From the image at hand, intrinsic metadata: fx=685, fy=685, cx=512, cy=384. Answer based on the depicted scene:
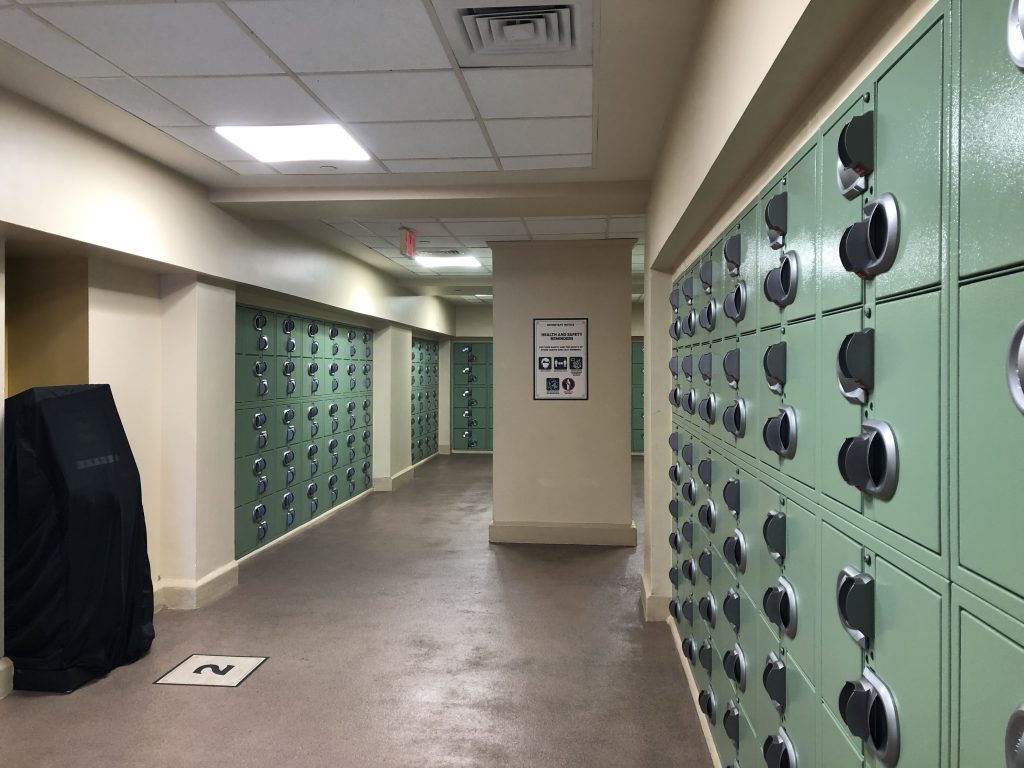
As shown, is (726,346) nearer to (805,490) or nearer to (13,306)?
(805,490)

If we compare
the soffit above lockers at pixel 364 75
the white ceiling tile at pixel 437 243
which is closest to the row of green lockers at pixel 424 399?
the white ceiling tile at pixel 437 243

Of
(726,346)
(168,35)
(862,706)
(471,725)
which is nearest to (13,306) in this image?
(168,35)

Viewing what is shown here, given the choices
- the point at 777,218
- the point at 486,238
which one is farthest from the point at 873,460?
the point at 486,238

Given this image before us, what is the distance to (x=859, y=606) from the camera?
112cm

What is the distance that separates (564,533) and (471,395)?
6602 mm

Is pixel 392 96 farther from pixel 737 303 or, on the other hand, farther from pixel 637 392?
pixel 637 392

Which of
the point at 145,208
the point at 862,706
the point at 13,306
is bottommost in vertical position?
the point at 862,706

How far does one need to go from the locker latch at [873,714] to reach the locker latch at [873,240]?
655mm

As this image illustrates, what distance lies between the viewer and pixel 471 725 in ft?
9.46

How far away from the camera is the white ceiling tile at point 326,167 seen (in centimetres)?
369

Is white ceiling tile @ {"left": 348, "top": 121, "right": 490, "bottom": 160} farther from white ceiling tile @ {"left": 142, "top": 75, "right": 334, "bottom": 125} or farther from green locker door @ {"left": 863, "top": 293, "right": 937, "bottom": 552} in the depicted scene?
green locker door @ {"left": 863, "top": 293, "right": 937, "bottom": 552}

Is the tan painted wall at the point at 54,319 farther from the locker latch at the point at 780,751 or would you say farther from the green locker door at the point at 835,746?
the green locker door at the point at 835,746

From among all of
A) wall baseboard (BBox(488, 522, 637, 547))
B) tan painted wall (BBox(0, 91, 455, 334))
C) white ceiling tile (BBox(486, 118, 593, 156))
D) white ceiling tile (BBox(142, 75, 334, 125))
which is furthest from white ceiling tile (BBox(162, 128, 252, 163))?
wall baseboard (BBox(488, 522, 637, 547))

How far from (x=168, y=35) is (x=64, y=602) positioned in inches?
97.6
